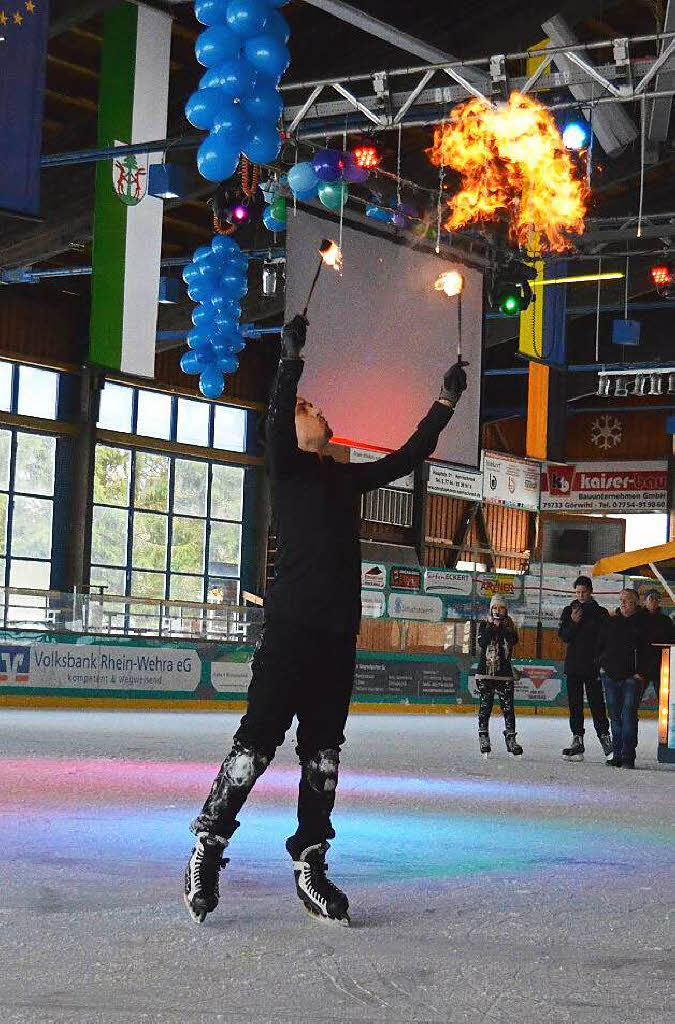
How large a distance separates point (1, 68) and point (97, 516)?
890 inches

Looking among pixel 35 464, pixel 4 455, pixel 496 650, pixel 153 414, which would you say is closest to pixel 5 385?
pixel 4 455

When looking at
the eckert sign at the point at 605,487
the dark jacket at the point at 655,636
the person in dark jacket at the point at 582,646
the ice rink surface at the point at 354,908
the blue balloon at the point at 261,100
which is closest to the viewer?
the ice rink surface at the point at 354,908

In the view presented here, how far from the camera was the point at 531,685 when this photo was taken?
2642 cm

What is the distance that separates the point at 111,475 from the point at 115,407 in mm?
1615

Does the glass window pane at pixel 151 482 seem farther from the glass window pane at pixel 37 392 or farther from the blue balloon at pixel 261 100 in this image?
the blue balloon at pixel 261 100

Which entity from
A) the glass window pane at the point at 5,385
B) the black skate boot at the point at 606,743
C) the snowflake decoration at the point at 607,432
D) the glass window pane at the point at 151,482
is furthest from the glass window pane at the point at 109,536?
the black skate boot at the point at 606,743

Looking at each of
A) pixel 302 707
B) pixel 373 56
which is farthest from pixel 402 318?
pixel 302 707

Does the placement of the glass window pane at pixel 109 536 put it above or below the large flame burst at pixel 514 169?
below

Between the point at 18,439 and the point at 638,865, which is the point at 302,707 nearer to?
the point at 638,865

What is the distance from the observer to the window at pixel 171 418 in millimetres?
33219

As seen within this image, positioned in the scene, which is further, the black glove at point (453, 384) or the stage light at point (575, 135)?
the stage light at point (575, 135)

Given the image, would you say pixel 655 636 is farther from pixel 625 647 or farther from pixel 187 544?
pixel 187 544

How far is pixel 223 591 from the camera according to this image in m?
35.4

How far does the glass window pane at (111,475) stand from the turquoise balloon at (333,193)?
1829 cm
